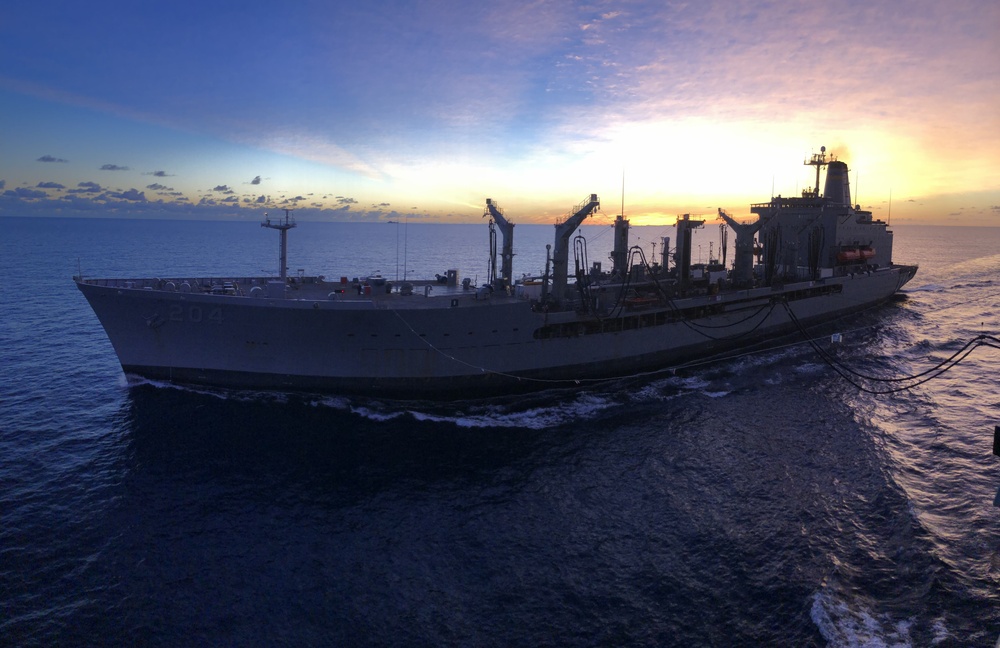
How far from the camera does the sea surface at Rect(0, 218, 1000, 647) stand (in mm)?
12867

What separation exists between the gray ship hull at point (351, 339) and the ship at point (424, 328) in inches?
2.2

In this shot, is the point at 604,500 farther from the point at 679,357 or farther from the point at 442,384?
the point at 679,357

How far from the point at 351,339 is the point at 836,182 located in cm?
5142

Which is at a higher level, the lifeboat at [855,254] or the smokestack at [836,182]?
the smokestack at [836,182]

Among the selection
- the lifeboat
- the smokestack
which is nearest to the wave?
the lifeboat

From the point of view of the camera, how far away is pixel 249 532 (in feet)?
52.5

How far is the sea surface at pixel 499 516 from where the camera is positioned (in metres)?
12.9

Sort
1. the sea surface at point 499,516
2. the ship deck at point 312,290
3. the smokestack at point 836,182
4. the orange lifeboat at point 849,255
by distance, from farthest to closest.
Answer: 1. the smokestack at point 836,182
2. the orange lifeboat at point 849,255
3. the ship deck at point 312,290
4. the sea surface at point 499,516

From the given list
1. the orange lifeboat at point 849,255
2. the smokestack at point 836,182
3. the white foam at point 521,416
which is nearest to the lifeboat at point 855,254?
the orange lifeboat at point 849,255

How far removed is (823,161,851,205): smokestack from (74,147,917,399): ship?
2513cm

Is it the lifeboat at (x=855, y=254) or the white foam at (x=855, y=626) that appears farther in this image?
the lifeboat at (x=855, y=254)

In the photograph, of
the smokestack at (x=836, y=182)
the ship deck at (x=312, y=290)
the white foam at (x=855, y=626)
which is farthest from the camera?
the smokestack at (x=836, y=182)

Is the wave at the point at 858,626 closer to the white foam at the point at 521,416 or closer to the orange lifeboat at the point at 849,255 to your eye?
the white foam at the point at 521,416

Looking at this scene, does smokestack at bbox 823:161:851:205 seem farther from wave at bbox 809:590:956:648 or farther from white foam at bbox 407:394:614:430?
wave at bbox 809:590:956:648
